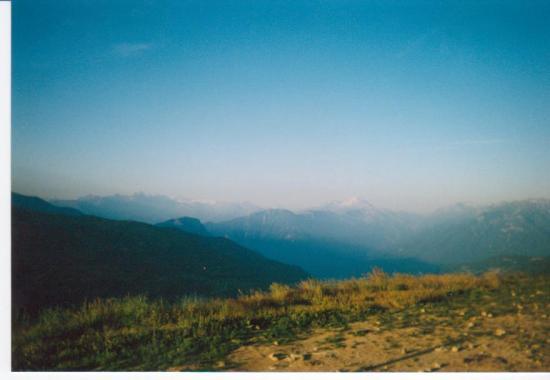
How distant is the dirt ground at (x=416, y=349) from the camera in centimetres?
370

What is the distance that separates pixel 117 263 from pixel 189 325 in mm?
15263

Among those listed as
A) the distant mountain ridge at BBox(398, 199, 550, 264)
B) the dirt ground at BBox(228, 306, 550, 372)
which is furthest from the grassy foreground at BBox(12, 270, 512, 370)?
the distant mountain ridge at BBox(398, 199, 550, 264)

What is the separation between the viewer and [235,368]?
3738mm

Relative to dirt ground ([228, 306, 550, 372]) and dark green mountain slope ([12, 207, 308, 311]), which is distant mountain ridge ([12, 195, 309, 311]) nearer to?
dark green mountain slope ([12, 207, 308, 311])

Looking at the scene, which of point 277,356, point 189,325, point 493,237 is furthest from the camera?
point 493,237

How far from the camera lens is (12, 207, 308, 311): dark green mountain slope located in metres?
13.9

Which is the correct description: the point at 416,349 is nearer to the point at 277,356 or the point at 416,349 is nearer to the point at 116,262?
the point at 277,356

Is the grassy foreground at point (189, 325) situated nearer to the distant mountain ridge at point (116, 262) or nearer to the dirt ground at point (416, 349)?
the dirt ground at point (416, 349)

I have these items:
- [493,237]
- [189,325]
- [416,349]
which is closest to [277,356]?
[189,325]

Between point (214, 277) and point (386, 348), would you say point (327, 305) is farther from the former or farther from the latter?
point (214, 277)

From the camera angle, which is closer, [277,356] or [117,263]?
[277,356]

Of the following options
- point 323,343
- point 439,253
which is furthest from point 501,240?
point 323,343

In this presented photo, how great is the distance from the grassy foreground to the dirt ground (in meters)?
0.33

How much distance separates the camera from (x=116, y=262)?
1841cm
